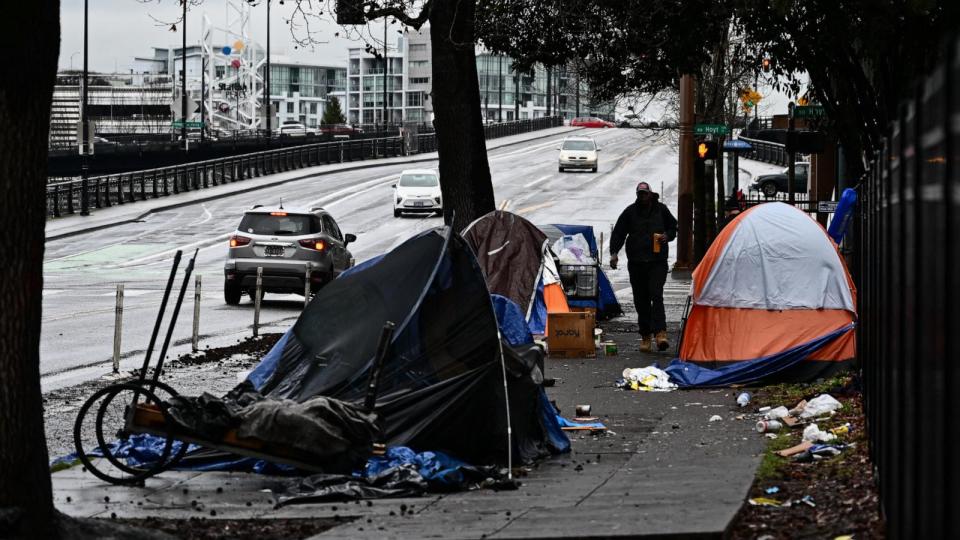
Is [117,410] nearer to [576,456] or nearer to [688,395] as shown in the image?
[576,456]

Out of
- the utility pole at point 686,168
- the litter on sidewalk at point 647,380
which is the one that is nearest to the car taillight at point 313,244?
the utility pole at point 686,168

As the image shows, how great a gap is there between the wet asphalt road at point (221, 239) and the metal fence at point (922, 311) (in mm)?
10583

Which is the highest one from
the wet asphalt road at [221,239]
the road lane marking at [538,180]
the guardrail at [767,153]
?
the guardrail at [767,153]

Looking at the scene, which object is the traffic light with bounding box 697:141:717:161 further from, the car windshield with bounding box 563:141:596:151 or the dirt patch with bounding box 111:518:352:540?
the car windshield with bounding box 563:141:596:151

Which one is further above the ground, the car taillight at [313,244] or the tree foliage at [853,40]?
the tree foliage at [853,40]

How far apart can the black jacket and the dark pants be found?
10cm

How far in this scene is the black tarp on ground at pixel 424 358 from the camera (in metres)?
9.80

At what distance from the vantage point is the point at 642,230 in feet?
56.6

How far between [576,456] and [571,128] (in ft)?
370

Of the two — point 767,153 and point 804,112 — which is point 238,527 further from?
point 767,153

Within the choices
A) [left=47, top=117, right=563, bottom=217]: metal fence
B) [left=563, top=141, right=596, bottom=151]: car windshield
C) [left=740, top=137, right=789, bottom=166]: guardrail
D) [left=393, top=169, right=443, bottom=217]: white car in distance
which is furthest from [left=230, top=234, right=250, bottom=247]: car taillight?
[left=740, top=137, right=789, bottom=166]: guardrail

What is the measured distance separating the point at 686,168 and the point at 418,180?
20.2m

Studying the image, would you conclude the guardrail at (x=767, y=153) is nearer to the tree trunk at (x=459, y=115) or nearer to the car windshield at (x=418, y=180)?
Result: the car windshield at (x=418, y=180)

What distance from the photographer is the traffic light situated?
3073cm
